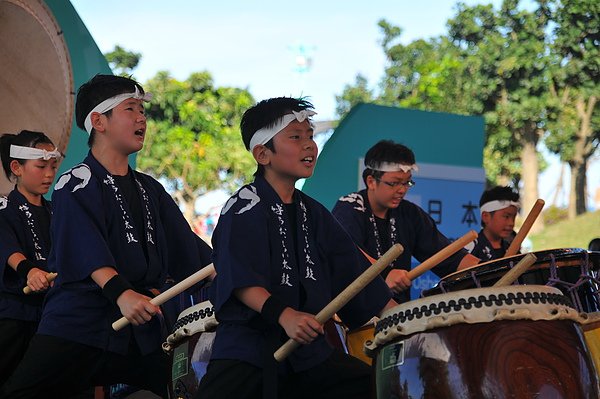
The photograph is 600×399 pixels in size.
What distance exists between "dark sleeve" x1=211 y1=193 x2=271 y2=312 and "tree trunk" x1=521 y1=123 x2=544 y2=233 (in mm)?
16051

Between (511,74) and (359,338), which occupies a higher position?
(511,74)

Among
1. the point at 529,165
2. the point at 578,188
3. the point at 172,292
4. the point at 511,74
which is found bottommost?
the point at 172,292

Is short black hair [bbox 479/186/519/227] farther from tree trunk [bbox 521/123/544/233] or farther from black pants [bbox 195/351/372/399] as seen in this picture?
tree trunk [bbox 521/123/544/233]

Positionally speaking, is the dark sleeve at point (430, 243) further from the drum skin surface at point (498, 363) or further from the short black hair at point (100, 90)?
the drum skin surface at point (498, 363)

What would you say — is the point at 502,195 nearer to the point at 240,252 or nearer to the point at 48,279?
the point at 48,279

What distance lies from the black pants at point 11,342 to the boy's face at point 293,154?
158cm

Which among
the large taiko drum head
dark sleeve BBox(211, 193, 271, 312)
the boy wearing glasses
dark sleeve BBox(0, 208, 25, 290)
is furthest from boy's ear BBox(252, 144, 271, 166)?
the large taiko drum head

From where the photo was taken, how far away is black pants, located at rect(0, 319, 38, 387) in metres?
3.83

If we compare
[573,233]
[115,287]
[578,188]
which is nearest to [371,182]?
[115,287]

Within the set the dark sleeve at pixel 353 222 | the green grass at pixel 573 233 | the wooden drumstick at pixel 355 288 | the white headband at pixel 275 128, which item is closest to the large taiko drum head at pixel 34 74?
the dark sleeve at pixel 353 222

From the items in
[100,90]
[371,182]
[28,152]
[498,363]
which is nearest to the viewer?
[498,363]

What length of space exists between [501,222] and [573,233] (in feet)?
39.6

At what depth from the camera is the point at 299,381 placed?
2.66 meters

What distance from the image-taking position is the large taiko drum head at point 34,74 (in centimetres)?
481
